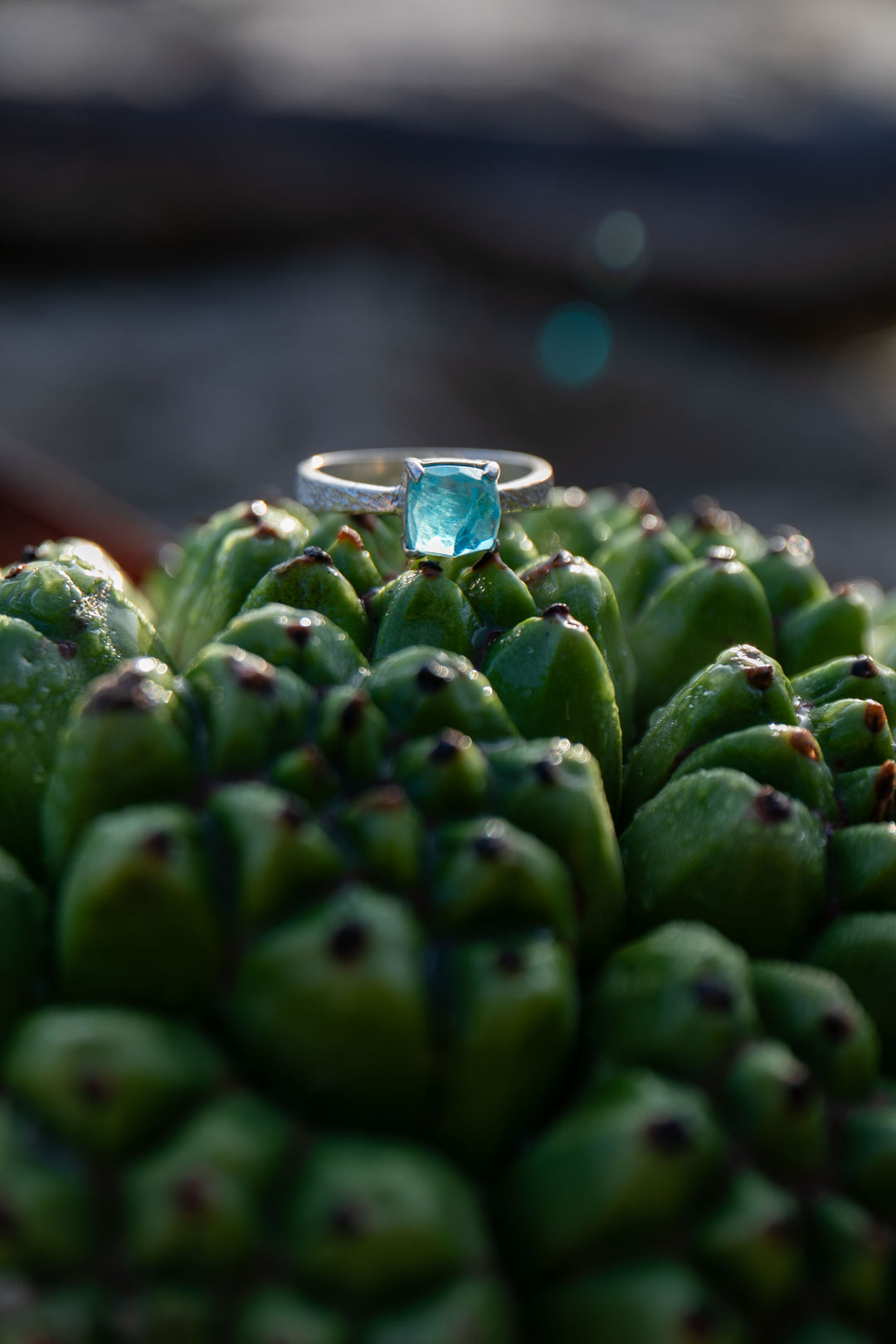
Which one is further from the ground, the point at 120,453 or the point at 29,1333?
the point at 29,1333

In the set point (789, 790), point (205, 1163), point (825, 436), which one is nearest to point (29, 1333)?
point (205, 1163)

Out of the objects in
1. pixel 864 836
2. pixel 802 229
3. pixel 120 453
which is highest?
pixel 802 229

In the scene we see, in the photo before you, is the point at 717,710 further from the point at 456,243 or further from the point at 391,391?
the point at 456,243

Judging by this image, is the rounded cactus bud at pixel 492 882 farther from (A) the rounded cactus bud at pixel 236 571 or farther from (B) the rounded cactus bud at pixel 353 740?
(A) the rounded cactus bud at pixel 236 571

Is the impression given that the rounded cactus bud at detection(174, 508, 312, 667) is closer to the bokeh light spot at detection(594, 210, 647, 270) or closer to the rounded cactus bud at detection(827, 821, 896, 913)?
the rounded cactus bud at detection(827, 821, 896, 913)

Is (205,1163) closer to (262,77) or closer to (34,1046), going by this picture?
(34,1046)

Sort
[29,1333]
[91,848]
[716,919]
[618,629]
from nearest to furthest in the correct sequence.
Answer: [29,1333]
[91,848]
[716,919]
[618,629]

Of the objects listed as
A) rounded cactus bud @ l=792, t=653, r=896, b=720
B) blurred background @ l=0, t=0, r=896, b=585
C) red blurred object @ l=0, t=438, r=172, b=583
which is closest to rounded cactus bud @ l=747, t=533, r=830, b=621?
rounded cactus bud @ l=792, t=653, r=896, b=720
